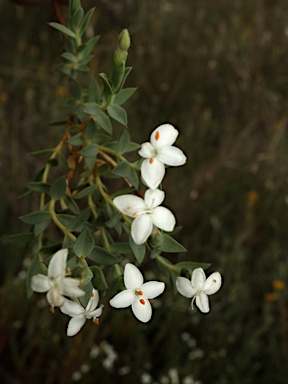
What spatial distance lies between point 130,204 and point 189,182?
1581 millimetres

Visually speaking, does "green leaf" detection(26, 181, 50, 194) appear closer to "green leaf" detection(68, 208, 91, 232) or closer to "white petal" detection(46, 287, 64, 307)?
"green leaf" detection(68, 208, 91, 232)

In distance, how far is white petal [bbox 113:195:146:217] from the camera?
74cm

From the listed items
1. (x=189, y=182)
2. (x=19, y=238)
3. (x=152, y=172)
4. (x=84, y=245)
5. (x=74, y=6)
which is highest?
(x=74, y=6)

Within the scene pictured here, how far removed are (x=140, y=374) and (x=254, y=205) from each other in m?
0.84

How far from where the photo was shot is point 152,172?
745 millimetres

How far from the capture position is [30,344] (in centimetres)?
177

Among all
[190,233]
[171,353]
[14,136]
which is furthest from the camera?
[14,136]

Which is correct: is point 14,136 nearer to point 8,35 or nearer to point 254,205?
point 8,35

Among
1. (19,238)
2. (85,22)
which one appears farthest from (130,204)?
(85,22)

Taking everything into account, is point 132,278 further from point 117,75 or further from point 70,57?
point 70,57

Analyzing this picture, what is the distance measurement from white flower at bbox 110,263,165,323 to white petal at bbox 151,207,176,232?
0.21ft

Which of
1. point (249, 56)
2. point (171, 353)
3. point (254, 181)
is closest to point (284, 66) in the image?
point (249, 56)

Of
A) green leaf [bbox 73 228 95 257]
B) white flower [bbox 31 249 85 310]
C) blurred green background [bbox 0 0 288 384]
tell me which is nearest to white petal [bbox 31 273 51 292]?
white flower [bbox 31 249 85 310]

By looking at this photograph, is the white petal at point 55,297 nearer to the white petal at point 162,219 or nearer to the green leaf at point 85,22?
the white petal at point 162,219
